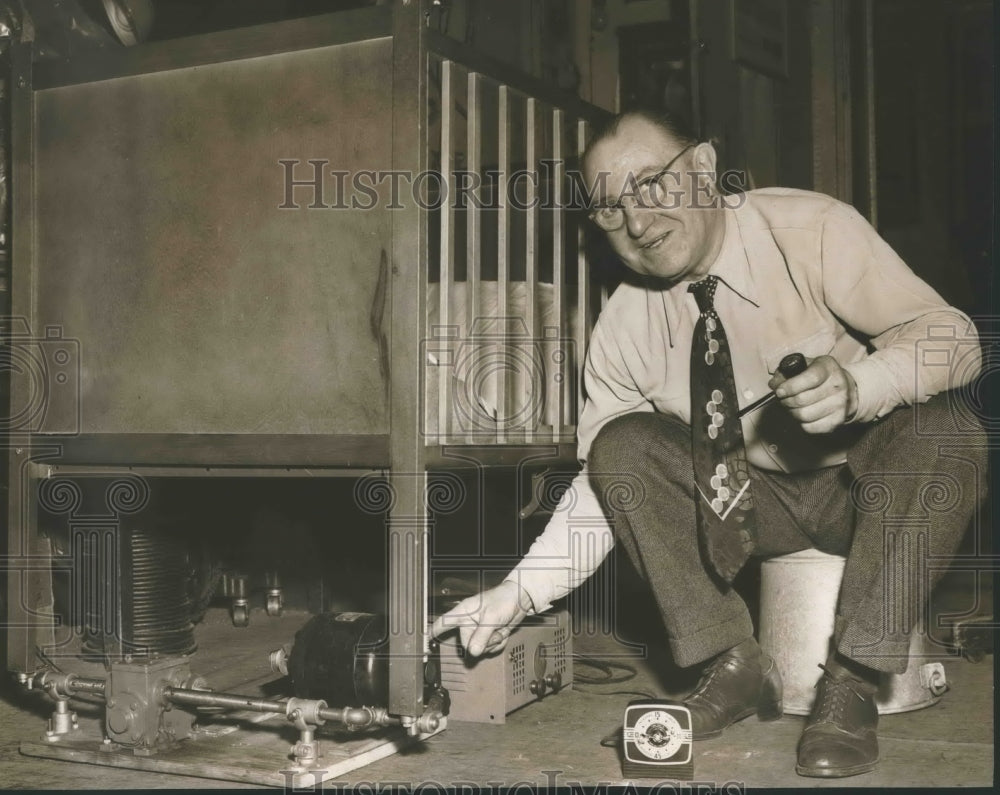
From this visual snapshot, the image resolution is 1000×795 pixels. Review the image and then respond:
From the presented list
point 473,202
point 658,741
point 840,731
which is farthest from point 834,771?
point 473,202

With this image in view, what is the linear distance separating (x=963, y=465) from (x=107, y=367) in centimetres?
155

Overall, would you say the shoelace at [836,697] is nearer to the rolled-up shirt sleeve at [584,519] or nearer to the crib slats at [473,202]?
the rolled-up shirt sleeve at [584,519]

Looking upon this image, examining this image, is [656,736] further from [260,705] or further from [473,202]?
[473,202]

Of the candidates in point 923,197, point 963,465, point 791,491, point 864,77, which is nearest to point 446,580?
point 791,491

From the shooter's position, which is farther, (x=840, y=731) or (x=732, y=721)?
(x=732, y=721)

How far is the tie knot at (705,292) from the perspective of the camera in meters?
2.14

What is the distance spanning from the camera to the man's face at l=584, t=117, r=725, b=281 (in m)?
2.04

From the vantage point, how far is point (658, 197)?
205 centimetres

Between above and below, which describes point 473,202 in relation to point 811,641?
above

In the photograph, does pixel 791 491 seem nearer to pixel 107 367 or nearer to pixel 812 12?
pixel 107 367

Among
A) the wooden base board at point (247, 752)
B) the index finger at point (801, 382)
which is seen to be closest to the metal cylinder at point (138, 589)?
the wooden base board at point (247, 752)

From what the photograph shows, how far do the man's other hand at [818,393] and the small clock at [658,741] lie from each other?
495 mm

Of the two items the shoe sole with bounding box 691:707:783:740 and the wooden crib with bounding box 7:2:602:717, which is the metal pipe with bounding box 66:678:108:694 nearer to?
the wooden crib with bounding box 7:2:602:717

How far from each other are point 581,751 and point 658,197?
1008 mm
